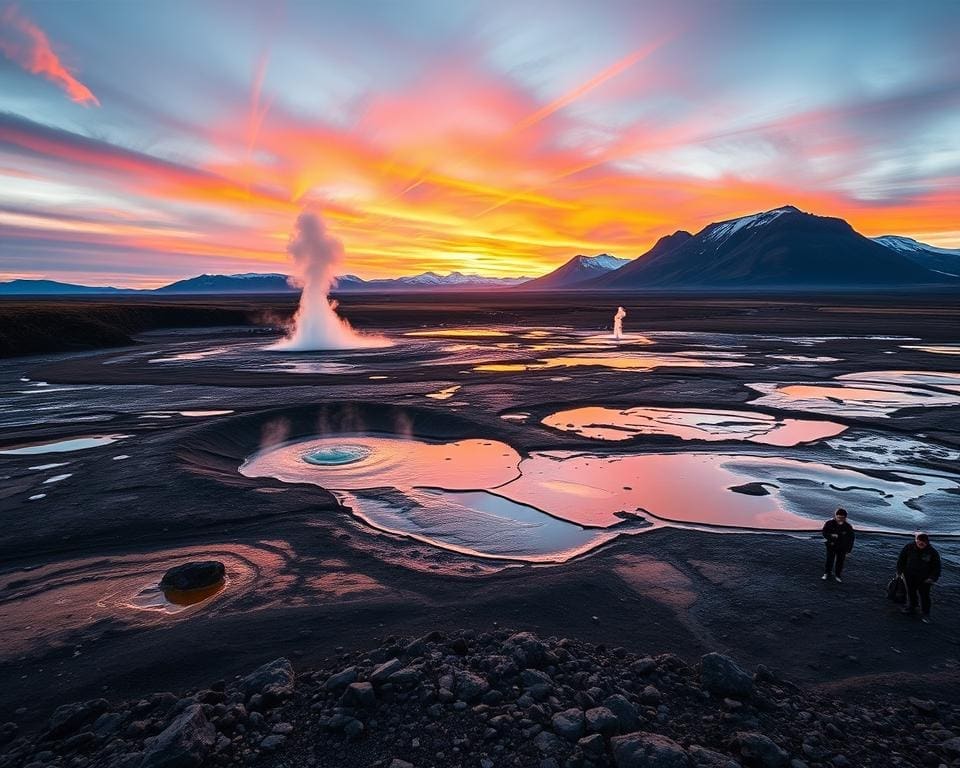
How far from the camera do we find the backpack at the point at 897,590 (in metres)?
8.33

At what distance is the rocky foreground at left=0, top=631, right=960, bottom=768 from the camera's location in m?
5.27

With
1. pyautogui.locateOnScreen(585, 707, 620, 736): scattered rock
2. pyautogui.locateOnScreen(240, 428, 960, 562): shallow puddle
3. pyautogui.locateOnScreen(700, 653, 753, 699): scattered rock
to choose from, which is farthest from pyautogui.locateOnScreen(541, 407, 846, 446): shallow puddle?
pyautogui.locateOnScreen(585, 707, 620, 736): scattered rock

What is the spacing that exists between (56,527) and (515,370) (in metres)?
23.3

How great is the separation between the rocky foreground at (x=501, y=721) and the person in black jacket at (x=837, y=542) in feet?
9.70

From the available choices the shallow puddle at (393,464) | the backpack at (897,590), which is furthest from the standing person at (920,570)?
the shallow puddle at (393,464)

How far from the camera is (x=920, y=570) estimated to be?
7824mm

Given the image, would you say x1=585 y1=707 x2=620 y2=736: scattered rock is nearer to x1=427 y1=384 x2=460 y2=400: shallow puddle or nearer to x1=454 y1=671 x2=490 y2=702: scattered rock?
x1=454 y1=671 x2=490 y2=702: scattered rock

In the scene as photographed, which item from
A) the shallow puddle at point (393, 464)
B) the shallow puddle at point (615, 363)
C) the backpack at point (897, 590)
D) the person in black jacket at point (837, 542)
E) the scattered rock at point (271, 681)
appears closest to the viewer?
the scattered rock at point (271, 681)

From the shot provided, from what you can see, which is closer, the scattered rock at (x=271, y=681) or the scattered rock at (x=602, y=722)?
the scattered rock at (x=602, y=722)

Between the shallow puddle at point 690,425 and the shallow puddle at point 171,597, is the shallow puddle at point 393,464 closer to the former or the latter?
the shallow puddle at point 690,425

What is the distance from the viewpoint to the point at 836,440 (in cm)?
1736

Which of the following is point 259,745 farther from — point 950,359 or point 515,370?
point 950,359

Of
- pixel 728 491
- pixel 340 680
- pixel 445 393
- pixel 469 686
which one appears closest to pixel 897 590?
pixel 728 491

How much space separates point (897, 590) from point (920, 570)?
0.77 m
